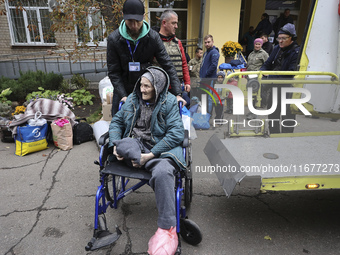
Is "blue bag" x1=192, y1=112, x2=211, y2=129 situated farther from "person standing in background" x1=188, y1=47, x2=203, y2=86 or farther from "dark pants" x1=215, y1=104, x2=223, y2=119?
"person standing in background" x1=188, y1=47, x2=203, y2=86

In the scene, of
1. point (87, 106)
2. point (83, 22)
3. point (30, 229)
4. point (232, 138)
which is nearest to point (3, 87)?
point (87, 106)

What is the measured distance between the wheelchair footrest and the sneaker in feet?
1.13

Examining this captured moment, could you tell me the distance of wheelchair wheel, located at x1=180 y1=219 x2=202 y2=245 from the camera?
242 cm

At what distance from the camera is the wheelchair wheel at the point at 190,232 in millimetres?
2422

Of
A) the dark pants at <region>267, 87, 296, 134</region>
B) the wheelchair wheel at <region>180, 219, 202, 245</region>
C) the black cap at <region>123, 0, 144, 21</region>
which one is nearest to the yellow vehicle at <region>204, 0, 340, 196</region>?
the dark pants at <region>267, 87, 296, 134</region>

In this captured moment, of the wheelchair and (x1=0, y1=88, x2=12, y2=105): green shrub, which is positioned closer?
the wheelchair

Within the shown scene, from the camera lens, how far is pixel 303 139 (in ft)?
10.0

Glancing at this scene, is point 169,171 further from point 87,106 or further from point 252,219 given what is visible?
point 87,106

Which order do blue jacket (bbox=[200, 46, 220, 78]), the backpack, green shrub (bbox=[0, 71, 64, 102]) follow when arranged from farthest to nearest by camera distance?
1. green shrub (bbox=[0, 71, 64, 102])
2. blue jacket (bbox=[200, 46, 220, 78])
3. the backpack

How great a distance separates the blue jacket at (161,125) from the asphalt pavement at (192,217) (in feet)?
1.20

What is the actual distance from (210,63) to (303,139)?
10.3ft

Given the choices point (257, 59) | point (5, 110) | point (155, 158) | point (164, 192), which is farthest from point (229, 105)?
point (5, 110)

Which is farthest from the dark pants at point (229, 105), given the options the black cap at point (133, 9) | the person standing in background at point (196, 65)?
the person standing in background at point (196, 65)

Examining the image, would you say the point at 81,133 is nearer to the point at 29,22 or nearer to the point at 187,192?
the point at 187,192
